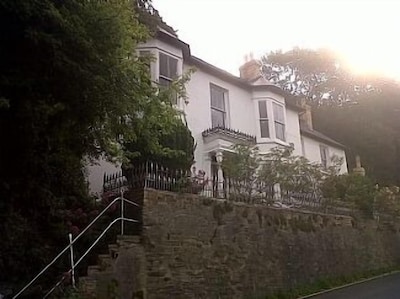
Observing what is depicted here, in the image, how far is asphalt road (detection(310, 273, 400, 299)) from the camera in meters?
12.6

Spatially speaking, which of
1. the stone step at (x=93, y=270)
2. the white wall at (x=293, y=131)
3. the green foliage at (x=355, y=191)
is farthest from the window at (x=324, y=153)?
the stone step at (x=93, y=270)

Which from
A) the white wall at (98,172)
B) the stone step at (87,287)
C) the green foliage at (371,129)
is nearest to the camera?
the stone step at (87,287)

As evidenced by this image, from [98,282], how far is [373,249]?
1378cm

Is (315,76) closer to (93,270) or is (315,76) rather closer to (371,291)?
(371,291)

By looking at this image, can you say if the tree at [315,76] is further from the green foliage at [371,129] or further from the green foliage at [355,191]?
the green foliage at [355,191]

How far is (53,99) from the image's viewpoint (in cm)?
949

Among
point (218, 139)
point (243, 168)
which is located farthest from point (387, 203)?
point (243, 168)

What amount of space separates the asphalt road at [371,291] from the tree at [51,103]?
7231mm

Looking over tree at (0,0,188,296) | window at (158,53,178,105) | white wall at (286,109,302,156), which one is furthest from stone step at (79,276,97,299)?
white wall at (286,109,302,156)

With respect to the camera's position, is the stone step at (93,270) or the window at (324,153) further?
the window at (324,153)

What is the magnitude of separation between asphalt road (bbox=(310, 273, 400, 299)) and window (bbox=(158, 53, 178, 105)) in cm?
929

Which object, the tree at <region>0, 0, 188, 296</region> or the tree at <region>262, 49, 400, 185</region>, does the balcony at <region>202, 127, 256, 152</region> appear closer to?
the tree at <region>0, 0, 188, 296</region>

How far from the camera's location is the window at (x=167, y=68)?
60.1ft

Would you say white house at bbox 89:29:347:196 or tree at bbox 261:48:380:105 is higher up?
tree at bbox 261:48:380:105
